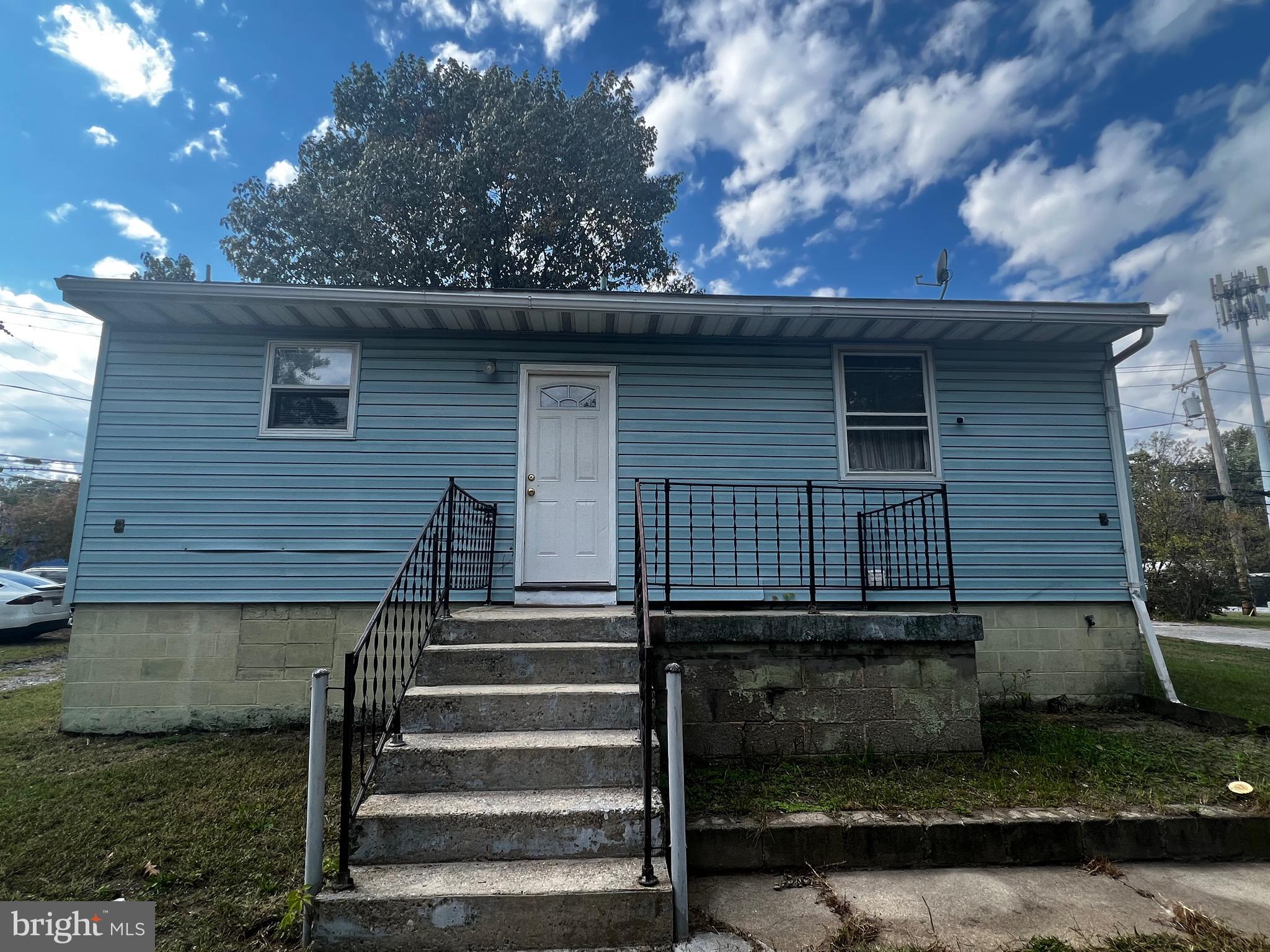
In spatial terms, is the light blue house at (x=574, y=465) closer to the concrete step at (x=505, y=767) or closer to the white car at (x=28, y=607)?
the concrete step at (x=505, y=767)

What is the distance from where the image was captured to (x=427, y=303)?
16.1 ft

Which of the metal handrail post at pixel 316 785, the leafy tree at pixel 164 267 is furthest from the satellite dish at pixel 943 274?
the leafy tree at pixel 164 267

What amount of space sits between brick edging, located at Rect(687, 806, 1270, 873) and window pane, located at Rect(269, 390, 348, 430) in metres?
4.55

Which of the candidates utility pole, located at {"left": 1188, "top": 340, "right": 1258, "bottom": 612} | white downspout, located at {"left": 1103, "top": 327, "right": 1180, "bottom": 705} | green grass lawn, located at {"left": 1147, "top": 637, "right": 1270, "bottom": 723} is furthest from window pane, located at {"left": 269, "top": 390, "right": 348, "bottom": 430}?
utility pole, located at {"left": 1188, "top": 340, "right": 1258, "bottom": 612}

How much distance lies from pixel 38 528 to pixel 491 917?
→ 26586 mm

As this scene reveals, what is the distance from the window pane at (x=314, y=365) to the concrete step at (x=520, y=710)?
11.3ft

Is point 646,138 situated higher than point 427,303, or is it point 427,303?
point 646,138

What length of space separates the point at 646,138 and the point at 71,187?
11.9 meters

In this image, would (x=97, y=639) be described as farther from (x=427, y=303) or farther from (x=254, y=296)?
(x=427, y=303)

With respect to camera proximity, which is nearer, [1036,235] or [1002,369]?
[1002,369]

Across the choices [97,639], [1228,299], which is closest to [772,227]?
[97,639]

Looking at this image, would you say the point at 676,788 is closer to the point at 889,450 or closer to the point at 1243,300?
the point at 889,450

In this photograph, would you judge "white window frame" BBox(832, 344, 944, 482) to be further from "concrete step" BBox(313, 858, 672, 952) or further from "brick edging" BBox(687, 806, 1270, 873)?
"concrete step" BBox(313, 858, 672, 952)

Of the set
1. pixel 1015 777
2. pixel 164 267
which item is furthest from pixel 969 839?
pixel 164 267
